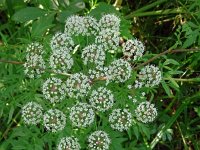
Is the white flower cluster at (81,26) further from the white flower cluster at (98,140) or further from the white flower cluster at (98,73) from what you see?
the white flower cluster at (98,140)

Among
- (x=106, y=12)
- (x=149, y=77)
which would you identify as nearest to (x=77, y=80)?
(x=149, y=77)

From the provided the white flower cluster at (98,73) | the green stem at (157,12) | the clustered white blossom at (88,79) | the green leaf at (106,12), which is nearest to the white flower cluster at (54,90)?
the clustered white blossom at (88,79)

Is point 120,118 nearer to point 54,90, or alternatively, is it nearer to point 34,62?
point 54,90

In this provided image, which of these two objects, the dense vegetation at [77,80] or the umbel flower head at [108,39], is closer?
the dense vegetation at [77,80]

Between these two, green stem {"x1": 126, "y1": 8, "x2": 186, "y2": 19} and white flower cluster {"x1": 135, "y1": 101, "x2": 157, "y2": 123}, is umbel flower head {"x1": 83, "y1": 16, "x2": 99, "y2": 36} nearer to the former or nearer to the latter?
white flower cluster {"x1": 135, "y1": 101, "x2": 157, "y2": 123}

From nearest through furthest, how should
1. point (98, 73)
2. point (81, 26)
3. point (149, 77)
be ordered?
point (98, 73) → point (149, 77) → point (81, 26)

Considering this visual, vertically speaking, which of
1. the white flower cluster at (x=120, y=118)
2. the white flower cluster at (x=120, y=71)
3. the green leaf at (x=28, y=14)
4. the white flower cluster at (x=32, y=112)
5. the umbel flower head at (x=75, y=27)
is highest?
the green leaf at (x=28, y=14)

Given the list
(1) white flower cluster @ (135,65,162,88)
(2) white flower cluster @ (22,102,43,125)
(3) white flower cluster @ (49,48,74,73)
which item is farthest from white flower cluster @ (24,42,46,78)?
(1) white flower cluster @ (135,65,162,88)
